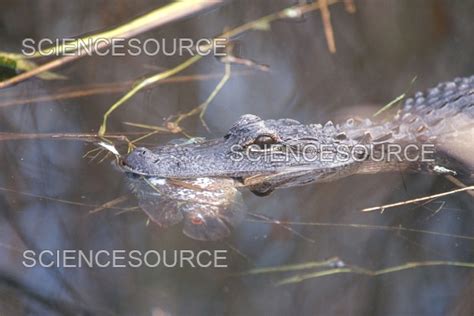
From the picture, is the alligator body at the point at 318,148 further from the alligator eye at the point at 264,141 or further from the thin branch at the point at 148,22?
the thin branch at the point at 148,22

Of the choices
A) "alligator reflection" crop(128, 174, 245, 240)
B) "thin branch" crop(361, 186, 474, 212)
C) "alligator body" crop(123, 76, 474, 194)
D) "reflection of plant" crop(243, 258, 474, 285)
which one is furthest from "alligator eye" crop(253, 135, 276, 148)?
"reflection of plant" crop(243, 258, 474, 285)

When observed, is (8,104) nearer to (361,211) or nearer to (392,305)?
(361,211)

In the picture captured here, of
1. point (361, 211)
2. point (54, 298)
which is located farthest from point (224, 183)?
point (54, 298)

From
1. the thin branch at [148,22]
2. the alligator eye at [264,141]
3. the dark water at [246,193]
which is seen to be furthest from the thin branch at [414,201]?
the thin branch at [148,22]

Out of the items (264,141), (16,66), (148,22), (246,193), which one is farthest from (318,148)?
(16,66)

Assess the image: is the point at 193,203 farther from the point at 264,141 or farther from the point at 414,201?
the point at 414,201
